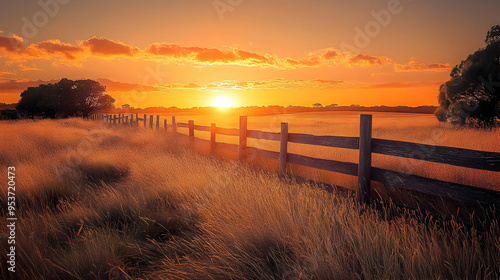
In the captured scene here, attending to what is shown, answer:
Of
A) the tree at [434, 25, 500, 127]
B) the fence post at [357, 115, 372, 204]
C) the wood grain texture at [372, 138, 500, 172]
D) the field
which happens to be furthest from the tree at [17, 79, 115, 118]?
the wood grain texture at [372, 138, 500, 172]

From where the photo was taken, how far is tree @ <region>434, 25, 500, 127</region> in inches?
A: 647

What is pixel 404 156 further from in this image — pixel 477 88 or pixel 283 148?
pixel 477 88

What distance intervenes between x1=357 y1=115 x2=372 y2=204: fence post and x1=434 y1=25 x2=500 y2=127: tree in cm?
1643

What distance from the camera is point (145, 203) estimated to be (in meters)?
4.87

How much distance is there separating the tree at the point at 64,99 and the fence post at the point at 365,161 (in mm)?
54073

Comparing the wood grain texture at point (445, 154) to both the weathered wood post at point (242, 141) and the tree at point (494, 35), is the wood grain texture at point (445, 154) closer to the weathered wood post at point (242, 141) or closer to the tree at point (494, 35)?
the weathered wood post at point (242, 141)

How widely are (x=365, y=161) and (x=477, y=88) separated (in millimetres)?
17231

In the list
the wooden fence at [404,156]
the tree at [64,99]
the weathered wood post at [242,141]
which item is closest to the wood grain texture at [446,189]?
the wooden fence at [404,156]

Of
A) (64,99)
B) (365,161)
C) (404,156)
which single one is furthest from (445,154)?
(64,99)

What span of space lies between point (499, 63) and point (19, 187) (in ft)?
72.0

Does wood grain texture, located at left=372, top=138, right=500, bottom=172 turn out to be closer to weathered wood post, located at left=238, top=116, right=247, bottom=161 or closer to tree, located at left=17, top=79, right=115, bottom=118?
weathered wood post, located at left=238, top=116, right=247, bottom=161

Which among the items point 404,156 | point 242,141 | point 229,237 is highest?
point 404,156

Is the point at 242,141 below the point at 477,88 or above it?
below

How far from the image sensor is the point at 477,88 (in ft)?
56.4
